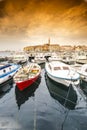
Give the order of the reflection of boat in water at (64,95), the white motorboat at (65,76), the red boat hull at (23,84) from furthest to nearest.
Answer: the white motorboat at (65,76)
the red boat hull at (23,84)
the reflection of boat in water at (64,95)

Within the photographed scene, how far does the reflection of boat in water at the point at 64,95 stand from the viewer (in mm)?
11641

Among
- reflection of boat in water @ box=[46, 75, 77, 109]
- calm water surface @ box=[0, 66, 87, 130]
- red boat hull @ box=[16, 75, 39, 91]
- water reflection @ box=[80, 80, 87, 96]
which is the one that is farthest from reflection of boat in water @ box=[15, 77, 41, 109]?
water reflection @ box=[80, 80, 87, 96]

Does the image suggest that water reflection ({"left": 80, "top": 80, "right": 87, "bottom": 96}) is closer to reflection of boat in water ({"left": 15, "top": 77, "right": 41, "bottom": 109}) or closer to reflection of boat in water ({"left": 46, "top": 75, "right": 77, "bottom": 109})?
reflection of boat in water ({"left": 46, "top": 75, "right": 77, "bottom": 109})

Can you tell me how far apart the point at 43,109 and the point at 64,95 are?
3054mm

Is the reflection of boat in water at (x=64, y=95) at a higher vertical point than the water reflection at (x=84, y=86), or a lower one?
higher

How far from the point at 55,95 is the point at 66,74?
265 cm

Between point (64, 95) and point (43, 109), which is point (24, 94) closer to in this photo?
point (64, 95)

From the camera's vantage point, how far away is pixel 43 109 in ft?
35.7

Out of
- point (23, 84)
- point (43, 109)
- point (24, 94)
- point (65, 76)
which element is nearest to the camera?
point (43, 109)

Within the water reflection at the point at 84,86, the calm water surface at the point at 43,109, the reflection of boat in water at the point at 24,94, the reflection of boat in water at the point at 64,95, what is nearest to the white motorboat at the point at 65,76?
the reflection of boat in water at the point at 64,95

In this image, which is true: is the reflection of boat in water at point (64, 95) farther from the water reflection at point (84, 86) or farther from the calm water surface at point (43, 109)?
the water reflection at point (84, 86)

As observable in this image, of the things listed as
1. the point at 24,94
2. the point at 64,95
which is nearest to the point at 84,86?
the point at 64,95

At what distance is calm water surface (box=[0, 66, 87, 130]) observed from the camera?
8680 mm

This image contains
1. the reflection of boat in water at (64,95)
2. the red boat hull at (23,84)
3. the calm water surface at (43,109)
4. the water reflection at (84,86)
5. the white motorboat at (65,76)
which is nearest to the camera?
the calm water surface at (43,109)
